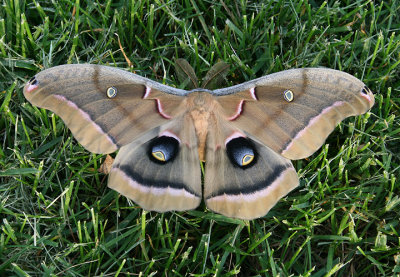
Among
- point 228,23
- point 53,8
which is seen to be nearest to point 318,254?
point 228,23

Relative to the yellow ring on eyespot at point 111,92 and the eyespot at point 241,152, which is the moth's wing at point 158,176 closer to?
the eyespot at point 241,152

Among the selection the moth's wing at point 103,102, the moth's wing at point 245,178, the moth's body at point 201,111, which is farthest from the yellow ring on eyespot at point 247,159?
the moth's wing at point 103,102

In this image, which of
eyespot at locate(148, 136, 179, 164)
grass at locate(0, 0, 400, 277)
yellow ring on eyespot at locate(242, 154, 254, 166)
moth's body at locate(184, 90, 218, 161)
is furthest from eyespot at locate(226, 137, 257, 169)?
grass at locate(0, 0, 400, 277)

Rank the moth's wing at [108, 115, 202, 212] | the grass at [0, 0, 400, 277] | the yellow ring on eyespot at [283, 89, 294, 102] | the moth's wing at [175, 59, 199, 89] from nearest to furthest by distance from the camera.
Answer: the moth's wing at [108, 115, 202, 212] < the yellow ring on eyespot at [283, 89, 294, 102] < the grass at [0, 0, 400, 277] < the moth's wing at [175, 59, 199, 89]

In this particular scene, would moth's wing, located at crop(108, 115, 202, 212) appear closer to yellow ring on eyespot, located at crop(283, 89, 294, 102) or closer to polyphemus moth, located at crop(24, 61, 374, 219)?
polyphemus moth, located at crop(24, 61, 374, 219)

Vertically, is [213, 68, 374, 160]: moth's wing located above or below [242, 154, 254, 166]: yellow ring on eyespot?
above

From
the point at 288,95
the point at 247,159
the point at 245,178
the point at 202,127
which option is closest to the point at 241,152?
the point at 247,159
